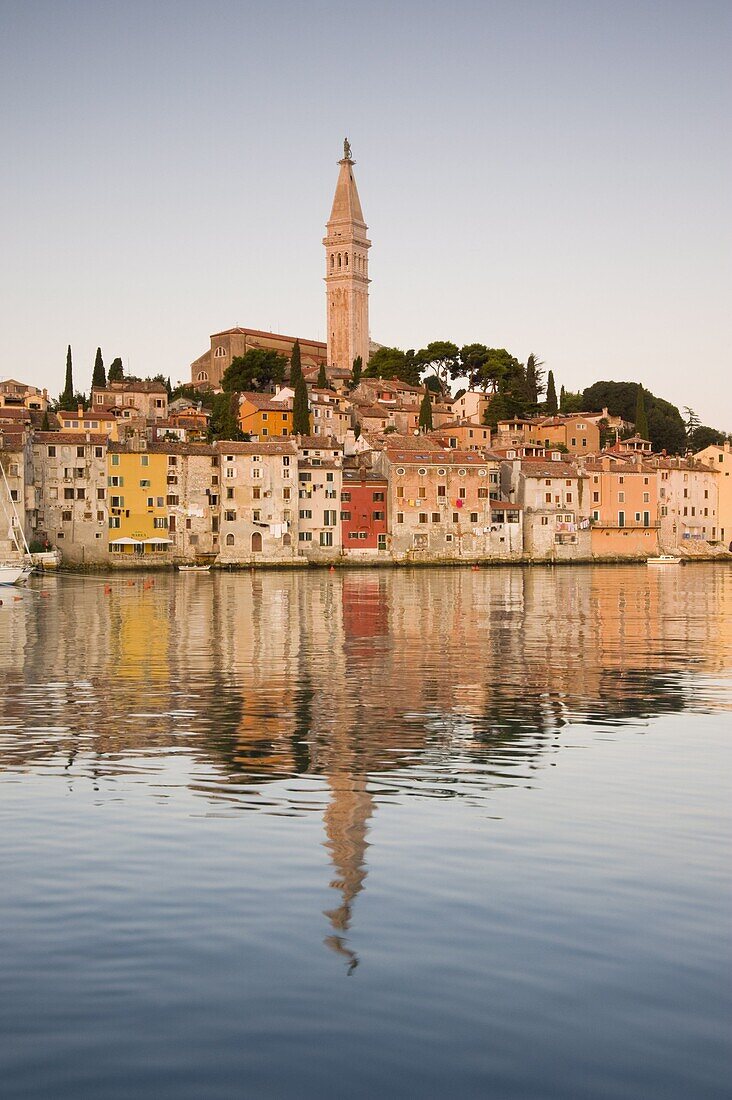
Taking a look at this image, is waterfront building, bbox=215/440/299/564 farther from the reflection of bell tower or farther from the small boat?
the reflection of bell tower

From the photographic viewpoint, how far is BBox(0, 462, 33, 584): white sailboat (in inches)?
2164

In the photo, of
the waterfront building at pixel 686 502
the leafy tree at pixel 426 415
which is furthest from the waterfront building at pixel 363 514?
the waterfront building at pixel 686 502

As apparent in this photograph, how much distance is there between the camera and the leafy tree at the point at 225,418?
90.2 metres

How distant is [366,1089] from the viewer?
5305mm

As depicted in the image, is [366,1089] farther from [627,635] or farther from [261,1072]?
[627,635]

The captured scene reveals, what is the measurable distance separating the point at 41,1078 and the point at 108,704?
1190 cm

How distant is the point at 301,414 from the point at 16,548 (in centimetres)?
2741

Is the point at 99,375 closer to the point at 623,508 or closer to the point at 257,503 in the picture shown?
the point at 257,503

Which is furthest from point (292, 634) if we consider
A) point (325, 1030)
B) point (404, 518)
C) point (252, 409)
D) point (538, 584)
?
point (252, 409)

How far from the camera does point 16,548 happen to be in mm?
67125

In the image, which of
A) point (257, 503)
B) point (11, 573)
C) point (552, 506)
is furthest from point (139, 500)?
point (552, 506)

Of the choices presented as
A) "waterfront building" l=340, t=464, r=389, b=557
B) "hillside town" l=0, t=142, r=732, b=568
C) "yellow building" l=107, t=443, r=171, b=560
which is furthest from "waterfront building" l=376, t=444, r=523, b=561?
"yellow building" l=107, t=443, r=171, b=560

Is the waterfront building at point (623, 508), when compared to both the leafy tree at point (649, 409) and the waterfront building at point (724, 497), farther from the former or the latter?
the leafy tree at point (649, 409)

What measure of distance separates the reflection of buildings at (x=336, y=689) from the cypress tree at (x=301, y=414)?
44.9 m
